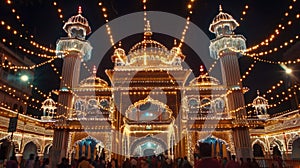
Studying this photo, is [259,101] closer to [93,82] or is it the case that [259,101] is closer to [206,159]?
[93,82]

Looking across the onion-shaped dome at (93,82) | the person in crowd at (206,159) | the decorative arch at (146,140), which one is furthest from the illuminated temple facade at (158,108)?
the person in crowd at (206,159)

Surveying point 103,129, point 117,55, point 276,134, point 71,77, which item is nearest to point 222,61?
point 276,134

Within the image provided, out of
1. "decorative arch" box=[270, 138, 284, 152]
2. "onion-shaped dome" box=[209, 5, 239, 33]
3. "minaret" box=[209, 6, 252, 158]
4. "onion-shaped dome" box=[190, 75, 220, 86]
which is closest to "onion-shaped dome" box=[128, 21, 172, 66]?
"onion-shaped dome" box=[190, 75, 220, 86]

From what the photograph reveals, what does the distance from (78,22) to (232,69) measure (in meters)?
13.8

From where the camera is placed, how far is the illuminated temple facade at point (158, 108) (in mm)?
15570

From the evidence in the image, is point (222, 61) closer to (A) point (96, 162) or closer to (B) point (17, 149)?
(A) point (96, 162)

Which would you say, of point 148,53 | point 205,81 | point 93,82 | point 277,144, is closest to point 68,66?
point 93,82

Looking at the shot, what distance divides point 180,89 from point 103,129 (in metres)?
5.84

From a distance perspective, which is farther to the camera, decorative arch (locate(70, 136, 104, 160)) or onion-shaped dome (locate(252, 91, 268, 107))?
onion-shaped dome (locate(252, 91, 268, 107))

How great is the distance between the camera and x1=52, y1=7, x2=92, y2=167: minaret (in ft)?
52.9

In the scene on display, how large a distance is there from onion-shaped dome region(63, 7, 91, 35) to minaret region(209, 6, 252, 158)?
37.4ft

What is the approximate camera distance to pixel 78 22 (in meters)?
21.0

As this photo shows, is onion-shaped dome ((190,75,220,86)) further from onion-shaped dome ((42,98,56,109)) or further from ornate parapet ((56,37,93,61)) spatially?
onion-shaped dome ((42,98,56,109))

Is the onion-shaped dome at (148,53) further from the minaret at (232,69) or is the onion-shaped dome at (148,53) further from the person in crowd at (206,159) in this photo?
the person in crowd at (206,159)
